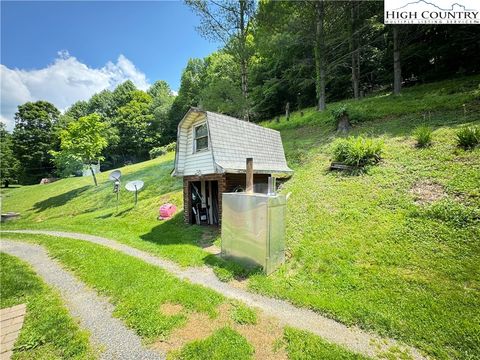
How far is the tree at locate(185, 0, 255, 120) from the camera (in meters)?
15.6

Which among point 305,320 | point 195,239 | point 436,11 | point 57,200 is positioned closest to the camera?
point 305,320

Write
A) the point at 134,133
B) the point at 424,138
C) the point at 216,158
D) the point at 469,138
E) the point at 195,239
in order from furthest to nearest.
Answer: the point at 134,133, the point at 424,138, the point at 195,239, the point at 216,158, the point at 469,138

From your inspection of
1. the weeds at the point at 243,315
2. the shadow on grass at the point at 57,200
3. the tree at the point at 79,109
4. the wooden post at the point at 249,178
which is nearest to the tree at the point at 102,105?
the tree at the point at 79,109

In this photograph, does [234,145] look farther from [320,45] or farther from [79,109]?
[79,109]

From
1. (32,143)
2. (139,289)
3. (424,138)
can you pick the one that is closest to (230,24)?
(424,138)

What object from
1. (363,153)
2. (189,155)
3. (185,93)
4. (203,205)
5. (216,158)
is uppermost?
(185,93)

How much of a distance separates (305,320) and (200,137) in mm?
7831

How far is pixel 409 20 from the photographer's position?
13172 millimetres

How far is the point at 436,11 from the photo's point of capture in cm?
1223

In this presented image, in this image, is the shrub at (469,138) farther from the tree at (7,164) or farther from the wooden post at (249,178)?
the tree at (7,164)

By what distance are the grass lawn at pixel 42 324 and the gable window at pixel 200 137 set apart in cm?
665

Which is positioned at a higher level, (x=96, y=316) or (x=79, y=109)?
(x=79, y=109)

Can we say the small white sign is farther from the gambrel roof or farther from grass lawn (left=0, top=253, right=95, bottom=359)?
grass lawn (left=0, top=253, right=95, bottom=359)

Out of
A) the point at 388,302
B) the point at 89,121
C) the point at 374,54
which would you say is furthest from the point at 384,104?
the point at 89,121
